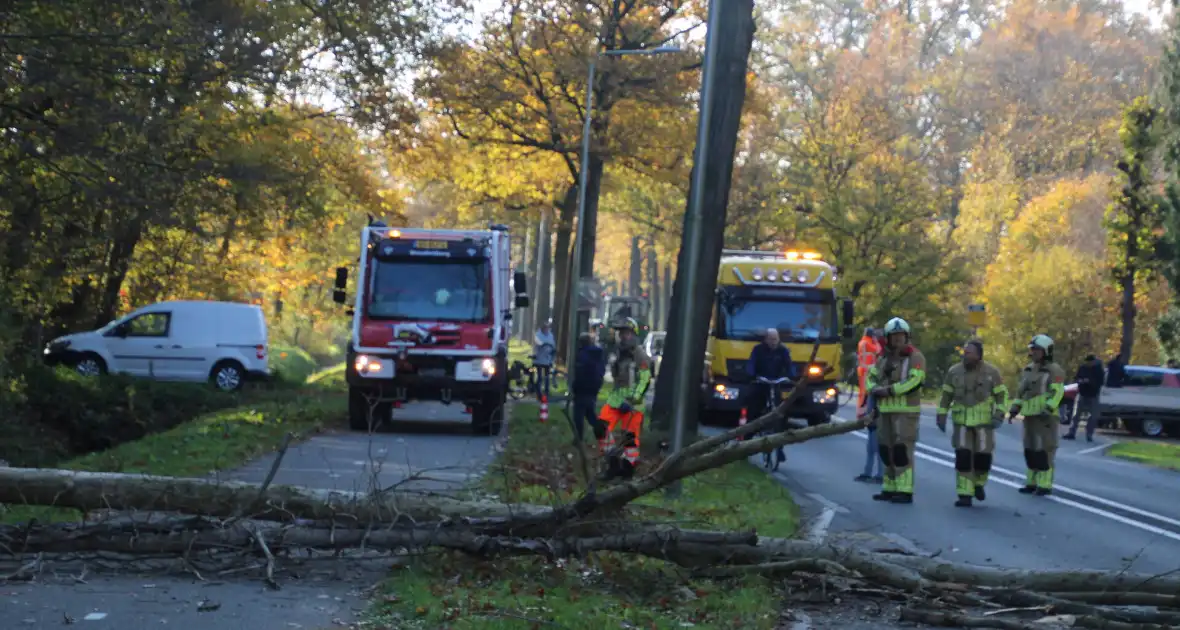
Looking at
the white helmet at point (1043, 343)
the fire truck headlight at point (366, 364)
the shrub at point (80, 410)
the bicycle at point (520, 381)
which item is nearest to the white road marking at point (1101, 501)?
the white helmet at point (1043, 343)

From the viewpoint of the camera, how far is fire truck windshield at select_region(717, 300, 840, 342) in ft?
78.8

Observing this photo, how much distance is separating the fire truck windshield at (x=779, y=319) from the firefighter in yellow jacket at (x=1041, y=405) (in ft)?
26.6

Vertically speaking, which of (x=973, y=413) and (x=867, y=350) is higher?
(x=867, y=350)

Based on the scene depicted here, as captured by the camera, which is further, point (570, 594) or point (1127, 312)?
point (1127, 312)

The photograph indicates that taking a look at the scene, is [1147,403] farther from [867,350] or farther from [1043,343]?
[1043,343]

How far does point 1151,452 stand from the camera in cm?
2636

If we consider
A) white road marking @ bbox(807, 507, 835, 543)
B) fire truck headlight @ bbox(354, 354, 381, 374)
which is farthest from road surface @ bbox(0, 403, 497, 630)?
fire truck headlight @ bbox(354, 354, 381, 374)

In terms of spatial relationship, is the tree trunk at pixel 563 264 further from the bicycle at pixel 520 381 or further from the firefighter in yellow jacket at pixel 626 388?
the firefighter in yellow jacket at pixel 626 388

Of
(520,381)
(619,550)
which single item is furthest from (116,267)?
(619,550)

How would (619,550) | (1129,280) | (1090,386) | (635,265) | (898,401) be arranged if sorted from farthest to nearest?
(635,265)
(1129,280)
(1090,386)
(898,401)
(619,550)

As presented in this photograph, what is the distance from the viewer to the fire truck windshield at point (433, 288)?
67.8 ft

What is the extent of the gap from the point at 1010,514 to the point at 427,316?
363 inches

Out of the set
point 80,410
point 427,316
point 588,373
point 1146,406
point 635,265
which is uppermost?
point 635,265

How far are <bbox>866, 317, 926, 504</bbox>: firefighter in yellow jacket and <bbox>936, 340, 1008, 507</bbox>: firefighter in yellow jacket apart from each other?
1.23 ft
